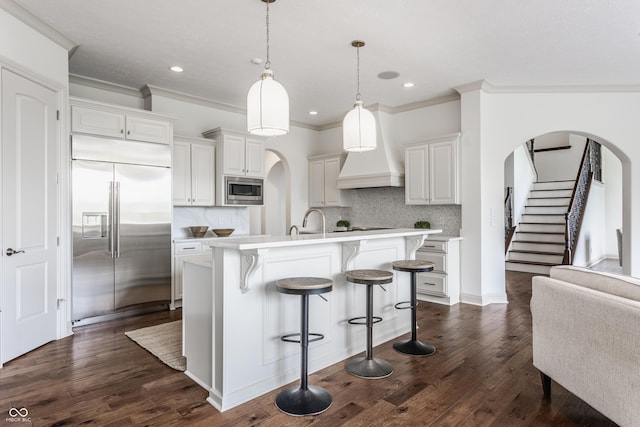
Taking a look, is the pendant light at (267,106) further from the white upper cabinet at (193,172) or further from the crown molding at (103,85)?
the crown molding at (103,85)

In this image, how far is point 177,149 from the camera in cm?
495

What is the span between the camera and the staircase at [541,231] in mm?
7086

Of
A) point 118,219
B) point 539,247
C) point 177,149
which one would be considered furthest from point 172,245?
point 539,247

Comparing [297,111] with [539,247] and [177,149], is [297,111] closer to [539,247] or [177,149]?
[177,149]

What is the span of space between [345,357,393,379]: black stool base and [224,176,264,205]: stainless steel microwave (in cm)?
320

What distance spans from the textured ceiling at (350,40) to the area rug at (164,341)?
9.45 feet

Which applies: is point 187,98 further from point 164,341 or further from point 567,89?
point 567,89

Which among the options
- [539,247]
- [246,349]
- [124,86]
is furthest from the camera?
[539,247]

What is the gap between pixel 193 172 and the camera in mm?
5113

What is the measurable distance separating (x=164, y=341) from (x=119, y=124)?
2.48 metres

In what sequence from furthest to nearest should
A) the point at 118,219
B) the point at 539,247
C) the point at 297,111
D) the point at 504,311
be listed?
the point at 539,247 < the point at 297,111 < the point at 504,311 < the point at 118,219

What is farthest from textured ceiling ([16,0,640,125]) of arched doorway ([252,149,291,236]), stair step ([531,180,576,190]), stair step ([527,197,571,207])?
stair step ([531,180,576,190])

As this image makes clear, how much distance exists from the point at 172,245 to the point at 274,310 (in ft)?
8.44

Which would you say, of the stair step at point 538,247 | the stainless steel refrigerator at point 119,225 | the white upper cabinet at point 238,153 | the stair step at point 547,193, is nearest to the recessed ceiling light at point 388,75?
the white upper cabinet at point 238,153
